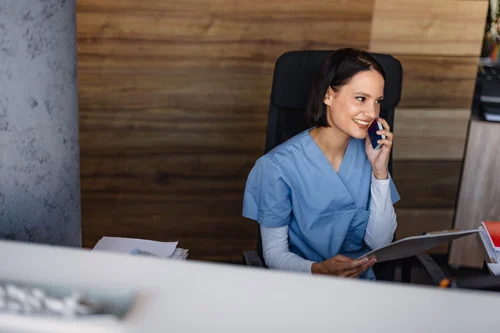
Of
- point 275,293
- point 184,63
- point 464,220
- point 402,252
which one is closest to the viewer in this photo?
point 275,293

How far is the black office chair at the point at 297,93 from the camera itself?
1.96m

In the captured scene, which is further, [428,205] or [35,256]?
[428,205]

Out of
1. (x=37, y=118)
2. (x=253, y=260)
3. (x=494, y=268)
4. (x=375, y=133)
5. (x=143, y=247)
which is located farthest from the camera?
(x=375, y=133)

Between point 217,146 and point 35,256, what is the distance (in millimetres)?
2025

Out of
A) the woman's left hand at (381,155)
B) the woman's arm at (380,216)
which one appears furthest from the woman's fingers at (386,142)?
the woman's arm at (380,216)

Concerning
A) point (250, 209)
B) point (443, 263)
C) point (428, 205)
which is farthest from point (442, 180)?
point (250, 209)

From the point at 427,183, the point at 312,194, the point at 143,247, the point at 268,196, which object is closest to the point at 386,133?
the point at 312,194

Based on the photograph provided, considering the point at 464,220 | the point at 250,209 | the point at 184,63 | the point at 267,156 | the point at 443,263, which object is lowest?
the point at 443,263

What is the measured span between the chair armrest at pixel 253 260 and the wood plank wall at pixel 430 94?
1.35 metres

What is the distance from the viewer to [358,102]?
1876 millimetres

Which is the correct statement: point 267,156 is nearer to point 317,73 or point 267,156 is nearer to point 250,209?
point 250,209

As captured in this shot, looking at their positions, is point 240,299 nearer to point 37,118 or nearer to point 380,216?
point 37,118

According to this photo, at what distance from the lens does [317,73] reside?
1.95 m

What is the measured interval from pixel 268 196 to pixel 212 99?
1072 millimetres
